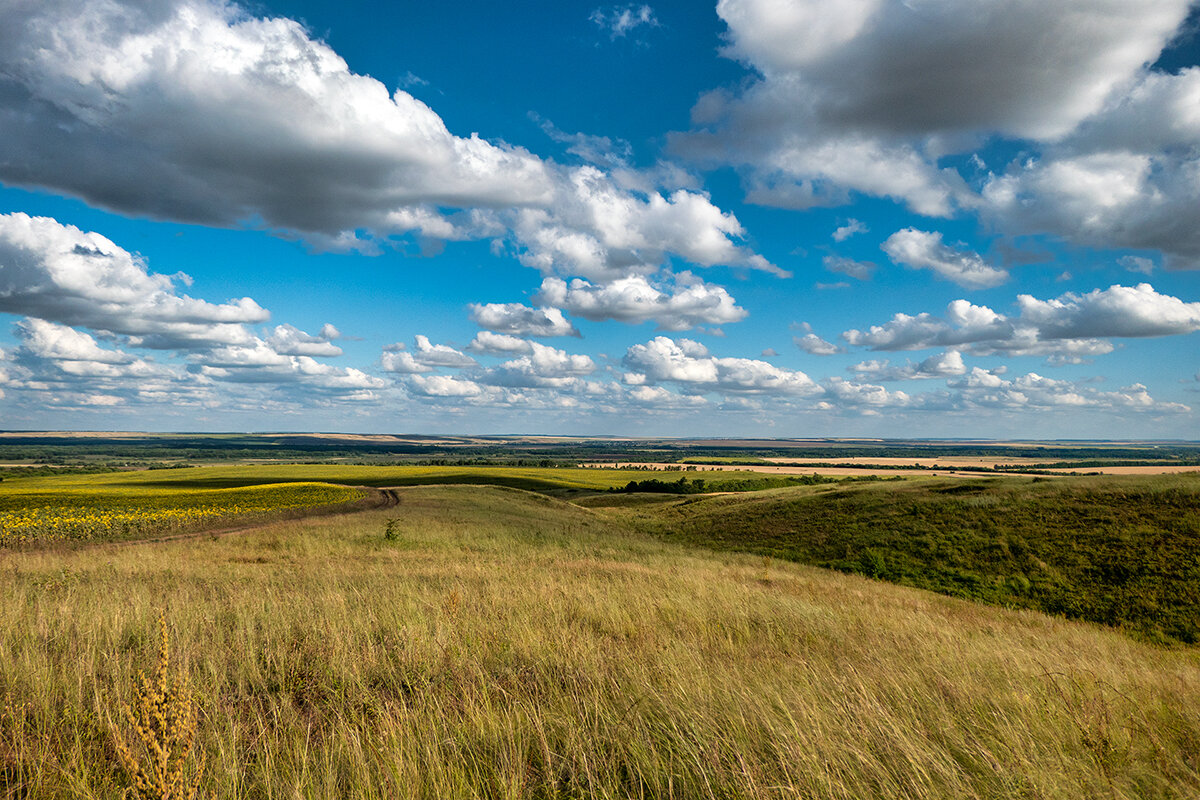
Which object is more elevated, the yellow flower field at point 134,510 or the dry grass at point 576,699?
the dry grass at point 576,699

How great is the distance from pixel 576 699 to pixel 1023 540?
3124 cm

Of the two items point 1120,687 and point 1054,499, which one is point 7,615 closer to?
point 1120,687

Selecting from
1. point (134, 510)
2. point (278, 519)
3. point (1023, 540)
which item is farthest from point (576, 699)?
point (134, 510)

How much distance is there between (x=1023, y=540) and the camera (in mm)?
28000

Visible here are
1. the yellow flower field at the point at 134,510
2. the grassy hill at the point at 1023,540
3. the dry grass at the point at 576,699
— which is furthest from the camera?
the yellow flower field at the point at 134,510

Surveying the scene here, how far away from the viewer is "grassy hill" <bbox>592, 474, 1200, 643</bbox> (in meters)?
21.2

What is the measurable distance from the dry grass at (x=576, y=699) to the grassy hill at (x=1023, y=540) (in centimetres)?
1368

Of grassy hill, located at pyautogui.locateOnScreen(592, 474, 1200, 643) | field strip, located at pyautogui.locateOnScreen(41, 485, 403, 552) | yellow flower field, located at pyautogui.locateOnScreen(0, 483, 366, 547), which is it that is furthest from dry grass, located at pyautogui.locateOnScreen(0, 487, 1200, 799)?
yellow flower field, located at pyautogui.locateOnScreen(0, 483, 366, 547)

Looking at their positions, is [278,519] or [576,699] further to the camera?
[278,519]

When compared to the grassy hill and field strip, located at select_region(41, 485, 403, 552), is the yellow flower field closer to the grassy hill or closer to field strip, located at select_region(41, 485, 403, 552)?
field strip, located at select_region(41, 485, 403, 552)

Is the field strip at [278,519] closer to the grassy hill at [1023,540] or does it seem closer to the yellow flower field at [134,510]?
the yellow flower field at [134,510]

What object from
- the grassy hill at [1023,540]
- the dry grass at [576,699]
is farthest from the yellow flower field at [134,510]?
the grassy hill at [1023,540]

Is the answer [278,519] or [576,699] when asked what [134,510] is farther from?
[576,699]

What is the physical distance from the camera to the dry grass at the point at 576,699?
3900 millimetres
